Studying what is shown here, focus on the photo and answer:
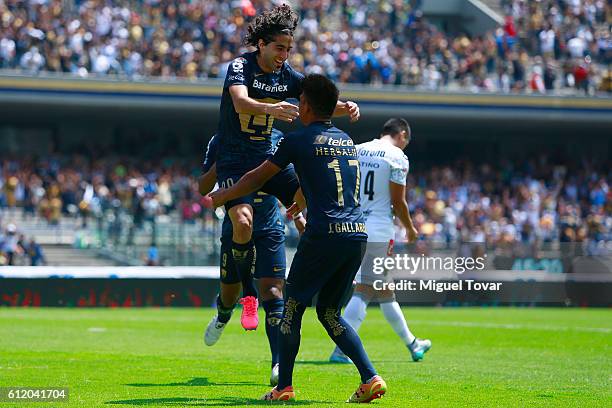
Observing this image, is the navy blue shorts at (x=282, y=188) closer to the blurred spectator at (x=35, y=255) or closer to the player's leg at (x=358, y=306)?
the player's leg at (x=358, y=306)

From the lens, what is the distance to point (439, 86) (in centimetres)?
3900

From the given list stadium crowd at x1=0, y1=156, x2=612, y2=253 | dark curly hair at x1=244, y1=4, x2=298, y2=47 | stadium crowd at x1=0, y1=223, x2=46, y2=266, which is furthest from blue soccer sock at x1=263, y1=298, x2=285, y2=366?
stadium crowd at x1=0, y1=223, x2=46, y2=266

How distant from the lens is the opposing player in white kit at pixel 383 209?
40.1 ft

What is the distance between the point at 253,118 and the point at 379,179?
124 inches

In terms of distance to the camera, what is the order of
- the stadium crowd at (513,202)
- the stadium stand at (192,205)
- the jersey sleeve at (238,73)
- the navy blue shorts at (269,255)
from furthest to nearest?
the stadium crowd at (513,202) < the stadium stand at (192,205) < the navy blue shorts at (269,255) < the jersey sleeve at (238,73)

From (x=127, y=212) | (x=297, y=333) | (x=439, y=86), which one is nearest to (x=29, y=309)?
(x=127, y=212)

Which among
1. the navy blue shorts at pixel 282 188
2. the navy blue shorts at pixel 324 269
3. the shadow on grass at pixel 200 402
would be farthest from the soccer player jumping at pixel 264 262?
the navy blue shorts at pixel 324 269

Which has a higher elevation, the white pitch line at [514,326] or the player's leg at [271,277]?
the player's leg at [271,277]

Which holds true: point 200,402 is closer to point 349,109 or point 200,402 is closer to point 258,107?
point 258,107

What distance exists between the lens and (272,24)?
930cm

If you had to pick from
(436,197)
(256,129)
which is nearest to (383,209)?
(256,129)

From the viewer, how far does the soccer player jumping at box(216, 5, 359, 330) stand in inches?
366

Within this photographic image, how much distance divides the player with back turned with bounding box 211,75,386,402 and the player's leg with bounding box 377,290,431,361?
13.9 feet

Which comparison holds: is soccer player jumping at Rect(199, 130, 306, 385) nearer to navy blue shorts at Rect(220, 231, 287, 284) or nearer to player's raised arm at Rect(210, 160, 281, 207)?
navy blue shorts at Rect(220, 231, 287, 284)
